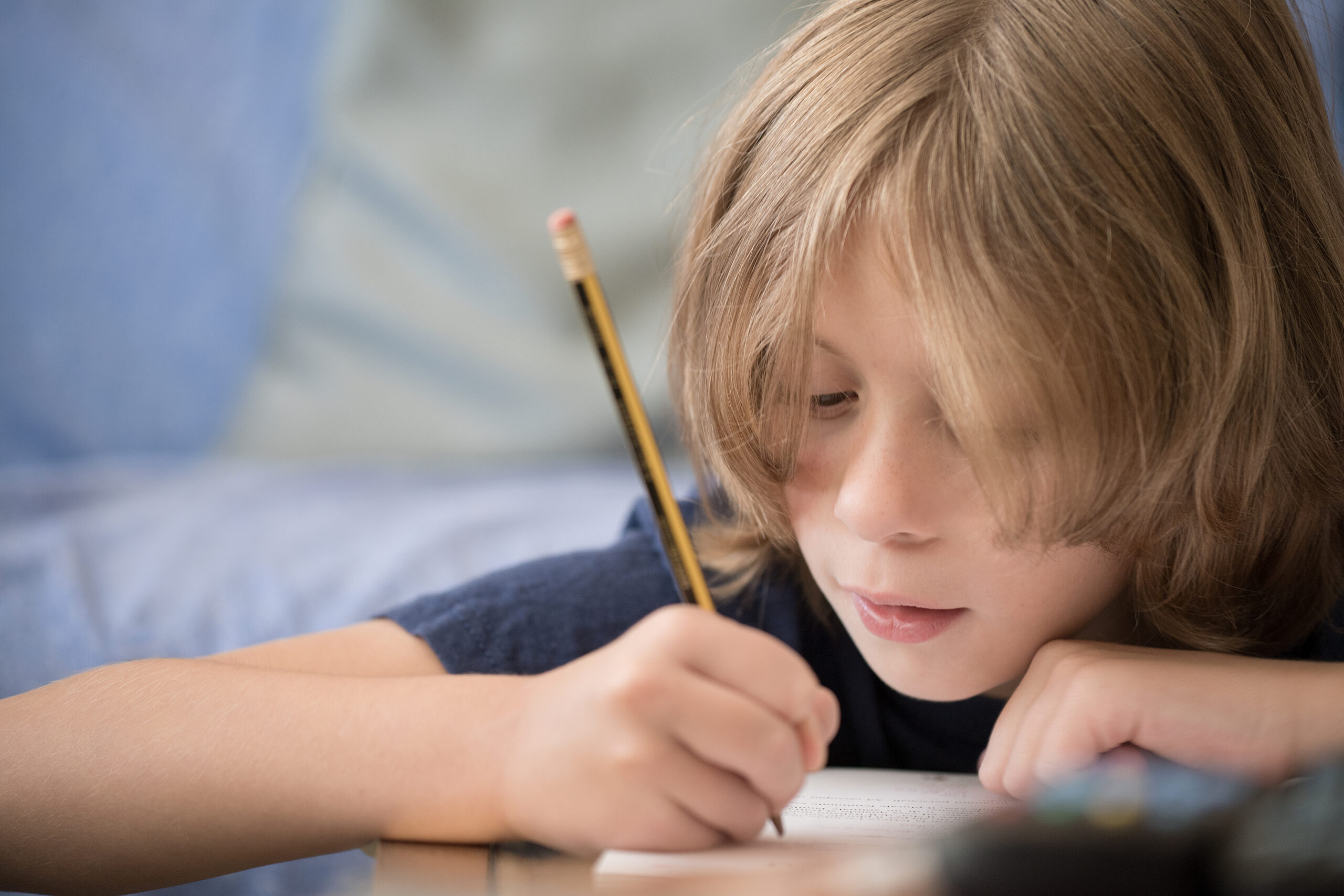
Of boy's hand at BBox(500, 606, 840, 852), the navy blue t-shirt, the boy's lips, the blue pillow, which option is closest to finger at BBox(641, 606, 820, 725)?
boy's hand at BBox(500, 606, 840, 852)

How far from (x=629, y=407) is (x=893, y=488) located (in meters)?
0.11

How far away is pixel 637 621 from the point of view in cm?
55

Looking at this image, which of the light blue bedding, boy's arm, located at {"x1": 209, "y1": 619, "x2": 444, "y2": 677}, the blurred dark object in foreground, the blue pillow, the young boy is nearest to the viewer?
the blurred dark object in foreground

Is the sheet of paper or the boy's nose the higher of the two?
the boy's nose

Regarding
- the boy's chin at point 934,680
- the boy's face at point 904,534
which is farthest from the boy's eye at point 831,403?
the boy's chin at point 934,680

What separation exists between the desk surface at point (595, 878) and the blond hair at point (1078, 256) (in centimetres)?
15

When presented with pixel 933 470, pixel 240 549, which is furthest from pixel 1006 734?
pixel 240 549

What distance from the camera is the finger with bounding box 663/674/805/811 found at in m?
0.32

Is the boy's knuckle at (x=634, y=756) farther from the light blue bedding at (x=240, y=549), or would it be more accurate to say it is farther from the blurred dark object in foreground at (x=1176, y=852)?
the light blue bedding at (x=240, y=549)

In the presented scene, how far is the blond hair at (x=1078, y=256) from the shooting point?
374 millimetres

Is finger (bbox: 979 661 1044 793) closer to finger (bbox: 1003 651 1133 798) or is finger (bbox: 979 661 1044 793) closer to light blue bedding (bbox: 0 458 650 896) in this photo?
finger (bbox: 1003 651 1133 798)

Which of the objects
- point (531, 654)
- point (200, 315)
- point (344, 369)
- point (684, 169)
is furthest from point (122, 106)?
point (531, 654)

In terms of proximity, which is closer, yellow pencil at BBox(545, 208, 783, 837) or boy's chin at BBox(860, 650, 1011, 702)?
yellow pencil at BBox(545, 208, 783, 837)

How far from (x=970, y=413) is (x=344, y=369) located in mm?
853
